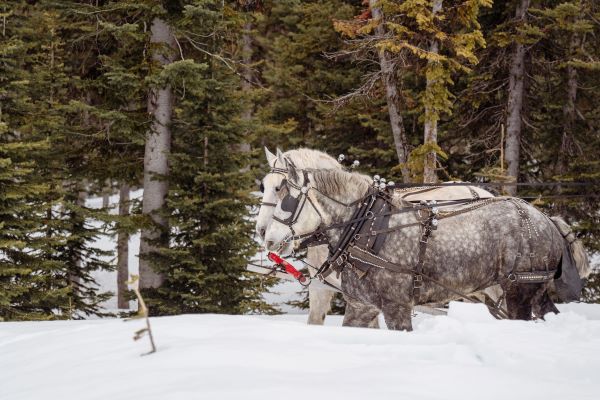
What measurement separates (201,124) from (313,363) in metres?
10.2

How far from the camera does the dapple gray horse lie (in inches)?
240

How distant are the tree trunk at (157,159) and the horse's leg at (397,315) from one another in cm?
757

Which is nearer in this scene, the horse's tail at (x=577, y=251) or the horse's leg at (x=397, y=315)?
the horse's leg at (x=397, y=315)

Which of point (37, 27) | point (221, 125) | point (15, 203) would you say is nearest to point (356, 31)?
point (221, 125)

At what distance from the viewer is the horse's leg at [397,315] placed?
5.97 metres

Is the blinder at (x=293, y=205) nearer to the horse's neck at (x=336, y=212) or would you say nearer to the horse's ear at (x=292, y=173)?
the horse's ear at (x=292, y=173)

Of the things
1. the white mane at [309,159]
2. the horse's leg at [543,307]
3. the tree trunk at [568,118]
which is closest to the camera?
the white mane at [309,159]

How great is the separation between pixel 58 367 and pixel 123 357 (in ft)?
1.58

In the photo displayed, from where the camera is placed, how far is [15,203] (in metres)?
11.0

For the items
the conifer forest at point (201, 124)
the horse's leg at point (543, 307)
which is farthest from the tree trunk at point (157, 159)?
the horse's leg at point (543, 307)

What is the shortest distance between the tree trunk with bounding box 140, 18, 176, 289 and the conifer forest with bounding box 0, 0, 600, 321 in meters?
0.03

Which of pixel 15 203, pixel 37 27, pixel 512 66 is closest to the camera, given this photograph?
pixel 15 203

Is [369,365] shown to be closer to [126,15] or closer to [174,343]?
[174,343]

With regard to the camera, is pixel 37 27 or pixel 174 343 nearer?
pixel 174 343
